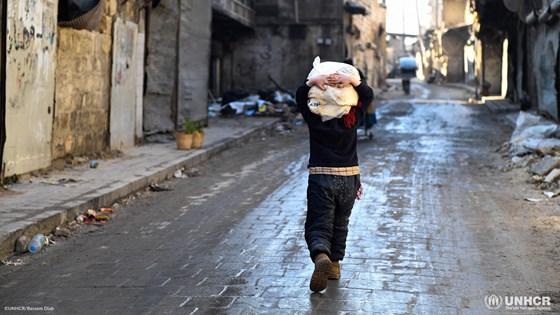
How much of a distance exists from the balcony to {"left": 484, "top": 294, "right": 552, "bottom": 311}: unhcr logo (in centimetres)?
2001

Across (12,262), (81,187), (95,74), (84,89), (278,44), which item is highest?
(278,44)

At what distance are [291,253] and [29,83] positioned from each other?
5.15m

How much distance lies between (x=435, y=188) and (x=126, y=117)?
635cm

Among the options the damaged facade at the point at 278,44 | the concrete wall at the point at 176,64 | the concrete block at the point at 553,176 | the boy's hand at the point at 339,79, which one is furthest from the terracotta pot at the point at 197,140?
the damaged facade at the point at 278,44

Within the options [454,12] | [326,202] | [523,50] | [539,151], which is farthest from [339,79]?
[454,12]

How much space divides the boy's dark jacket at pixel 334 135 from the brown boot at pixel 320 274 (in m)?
0.76

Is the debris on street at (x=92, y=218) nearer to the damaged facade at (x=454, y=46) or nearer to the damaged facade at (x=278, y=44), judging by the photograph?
the damaged facade at (x=278, y=44)

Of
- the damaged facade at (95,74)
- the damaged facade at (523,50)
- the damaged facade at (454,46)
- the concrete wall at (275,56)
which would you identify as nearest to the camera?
the damaged facade at (95,74)

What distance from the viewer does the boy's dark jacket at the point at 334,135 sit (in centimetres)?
565

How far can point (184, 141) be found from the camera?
14641 mm

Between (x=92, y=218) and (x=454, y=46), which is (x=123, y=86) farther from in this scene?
(x=454, y=46)

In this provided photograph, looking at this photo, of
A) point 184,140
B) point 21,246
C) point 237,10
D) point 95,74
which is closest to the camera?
point 21,246

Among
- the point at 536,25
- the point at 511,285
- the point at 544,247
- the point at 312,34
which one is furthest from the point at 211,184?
the point at 312,34

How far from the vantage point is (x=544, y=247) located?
7020mm
